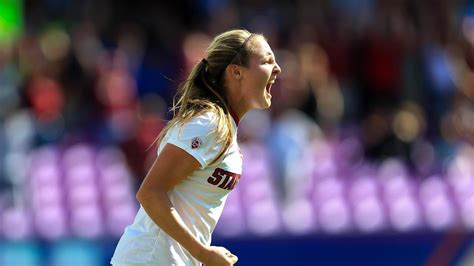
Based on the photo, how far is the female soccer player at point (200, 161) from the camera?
14.7ft

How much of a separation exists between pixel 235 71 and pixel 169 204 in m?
0.70

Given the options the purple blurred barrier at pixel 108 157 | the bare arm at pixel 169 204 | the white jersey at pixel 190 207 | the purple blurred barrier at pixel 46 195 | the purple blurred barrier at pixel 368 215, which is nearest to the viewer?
the bare arm at pixel 169 204

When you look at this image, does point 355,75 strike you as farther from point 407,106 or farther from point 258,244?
point 258,244

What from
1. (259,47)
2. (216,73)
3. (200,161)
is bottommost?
(200,161)

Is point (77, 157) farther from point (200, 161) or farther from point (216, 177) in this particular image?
point (200, 161)

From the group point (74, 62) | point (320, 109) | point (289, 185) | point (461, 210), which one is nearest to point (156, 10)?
point (74, 62)

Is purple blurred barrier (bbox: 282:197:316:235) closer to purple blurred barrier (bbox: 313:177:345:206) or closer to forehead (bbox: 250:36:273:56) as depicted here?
purple blurred barrier (bbox: 313:177:345:206)

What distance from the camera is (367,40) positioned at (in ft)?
40.1

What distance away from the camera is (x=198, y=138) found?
14.8ft

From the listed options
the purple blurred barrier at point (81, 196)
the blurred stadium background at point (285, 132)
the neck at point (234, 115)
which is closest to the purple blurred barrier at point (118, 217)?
the blurred stadium background at point (285, 132)

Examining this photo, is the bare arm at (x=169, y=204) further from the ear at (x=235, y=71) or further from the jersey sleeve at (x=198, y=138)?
the ear at (x=235, y=71)

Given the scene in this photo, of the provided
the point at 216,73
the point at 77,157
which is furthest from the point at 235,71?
the point at 77,157

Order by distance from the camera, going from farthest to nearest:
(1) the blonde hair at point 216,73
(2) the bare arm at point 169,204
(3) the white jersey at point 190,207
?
(1) the blonde hair at point 216,73 → (3) the white jersey at point 190,207 → (2) the bare arm at point 169,204

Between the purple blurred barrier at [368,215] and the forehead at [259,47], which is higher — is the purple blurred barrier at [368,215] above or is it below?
below
